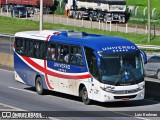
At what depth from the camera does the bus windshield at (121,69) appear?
2241 centimetres

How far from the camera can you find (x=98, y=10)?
81562 mm

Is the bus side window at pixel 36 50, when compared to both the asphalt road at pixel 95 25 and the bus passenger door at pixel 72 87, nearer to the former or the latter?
the bus passenger door at pixel 72 87

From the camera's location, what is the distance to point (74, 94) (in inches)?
953

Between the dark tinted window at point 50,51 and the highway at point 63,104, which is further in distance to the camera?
the dark tinted window at point 50,51

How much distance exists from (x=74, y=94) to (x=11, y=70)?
1228 cm

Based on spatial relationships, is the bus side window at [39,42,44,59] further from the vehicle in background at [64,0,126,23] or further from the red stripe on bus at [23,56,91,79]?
the vehicle in background at [64,0,126,23]

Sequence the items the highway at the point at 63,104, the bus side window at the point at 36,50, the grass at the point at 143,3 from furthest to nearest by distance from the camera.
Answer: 1. the grass at the point at 143,3
2. the bus side window at the point at 36,50
3. the highway at the point at 63,104

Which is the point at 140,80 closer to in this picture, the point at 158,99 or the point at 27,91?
the point at 158,99

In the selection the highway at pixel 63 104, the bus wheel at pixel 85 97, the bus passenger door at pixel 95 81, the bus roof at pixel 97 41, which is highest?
the bus roof at pixel 97 41

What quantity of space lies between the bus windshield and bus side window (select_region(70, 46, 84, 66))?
134 cm

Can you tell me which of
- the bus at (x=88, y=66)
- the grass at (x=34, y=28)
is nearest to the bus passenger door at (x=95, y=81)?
the bus at (x=88, y=66)

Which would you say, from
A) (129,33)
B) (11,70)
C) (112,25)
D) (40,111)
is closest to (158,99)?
(40,111)

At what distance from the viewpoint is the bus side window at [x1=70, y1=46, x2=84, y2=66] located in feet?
77.8

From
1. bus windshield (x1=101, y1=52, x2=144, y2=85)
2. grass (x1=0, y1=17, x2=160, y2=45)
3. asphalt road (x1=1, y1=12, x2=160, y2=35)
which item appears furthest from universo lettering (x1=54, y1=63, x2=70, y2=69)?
asphalt road (x1=1, y1=12, x2=160, y2=35)
